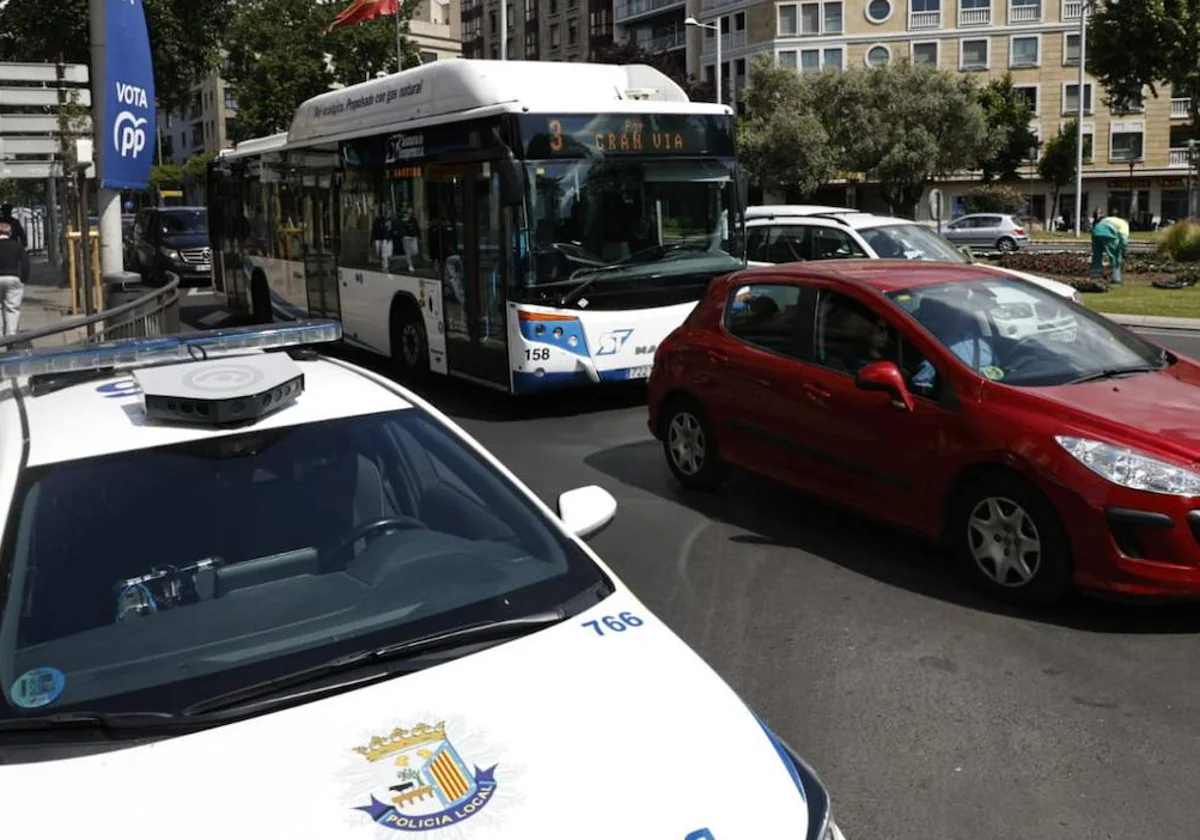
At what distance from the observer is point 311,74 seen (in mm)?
52750

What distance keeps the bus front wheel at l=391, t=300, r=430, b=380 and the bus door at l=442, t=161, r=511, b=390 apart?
0.97m

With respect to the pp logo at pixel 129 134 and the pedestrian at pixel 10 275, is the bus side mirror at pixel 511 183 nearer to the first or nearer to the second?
the pp logo at pixel 129 134

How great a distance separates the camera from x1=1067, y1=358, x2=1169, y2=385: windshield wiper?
6.07 m

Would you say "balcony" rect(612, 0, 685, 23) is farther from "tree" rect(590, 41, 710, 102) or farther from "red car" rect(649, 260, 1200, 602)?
"red car" rect(649, 260, 1200, 602)

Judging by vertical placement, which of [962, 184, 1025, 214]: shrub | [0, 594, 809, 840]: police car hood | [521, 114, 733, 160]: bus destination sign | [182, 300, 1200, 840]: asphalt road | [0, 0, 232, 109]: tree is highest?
[0, 0, 232, 109]: tree

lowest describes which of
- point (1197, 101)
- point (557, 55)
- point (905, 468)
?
point (905, 468)

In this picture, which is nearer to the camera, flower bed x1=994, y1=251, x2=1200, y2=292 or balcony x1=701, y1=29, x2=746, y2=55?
flower bed x1=994, y1=251, x2=1200, y2=292

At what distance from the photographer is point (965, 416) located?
5.91m

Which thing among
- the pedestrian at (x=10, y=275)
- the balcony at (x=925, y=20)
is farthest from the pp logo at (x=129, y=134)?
the balcony at (x=925, y=20)

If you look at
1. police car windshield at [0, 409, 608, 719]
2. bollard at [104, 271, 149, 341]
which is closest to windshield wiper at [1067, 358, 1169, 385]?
police car windshield at [0, 409, 608, 719]

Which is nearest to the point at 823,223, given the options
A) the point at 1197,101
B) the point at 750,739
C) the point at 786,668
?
the point at 786,668

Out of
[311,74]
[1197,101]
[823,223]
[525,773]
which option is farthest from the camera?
[311,74]

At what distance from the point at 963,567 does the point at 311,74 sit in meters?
51.4

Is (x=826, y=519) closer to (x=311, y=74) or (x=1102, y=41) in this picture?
(x=1102, y=41)
